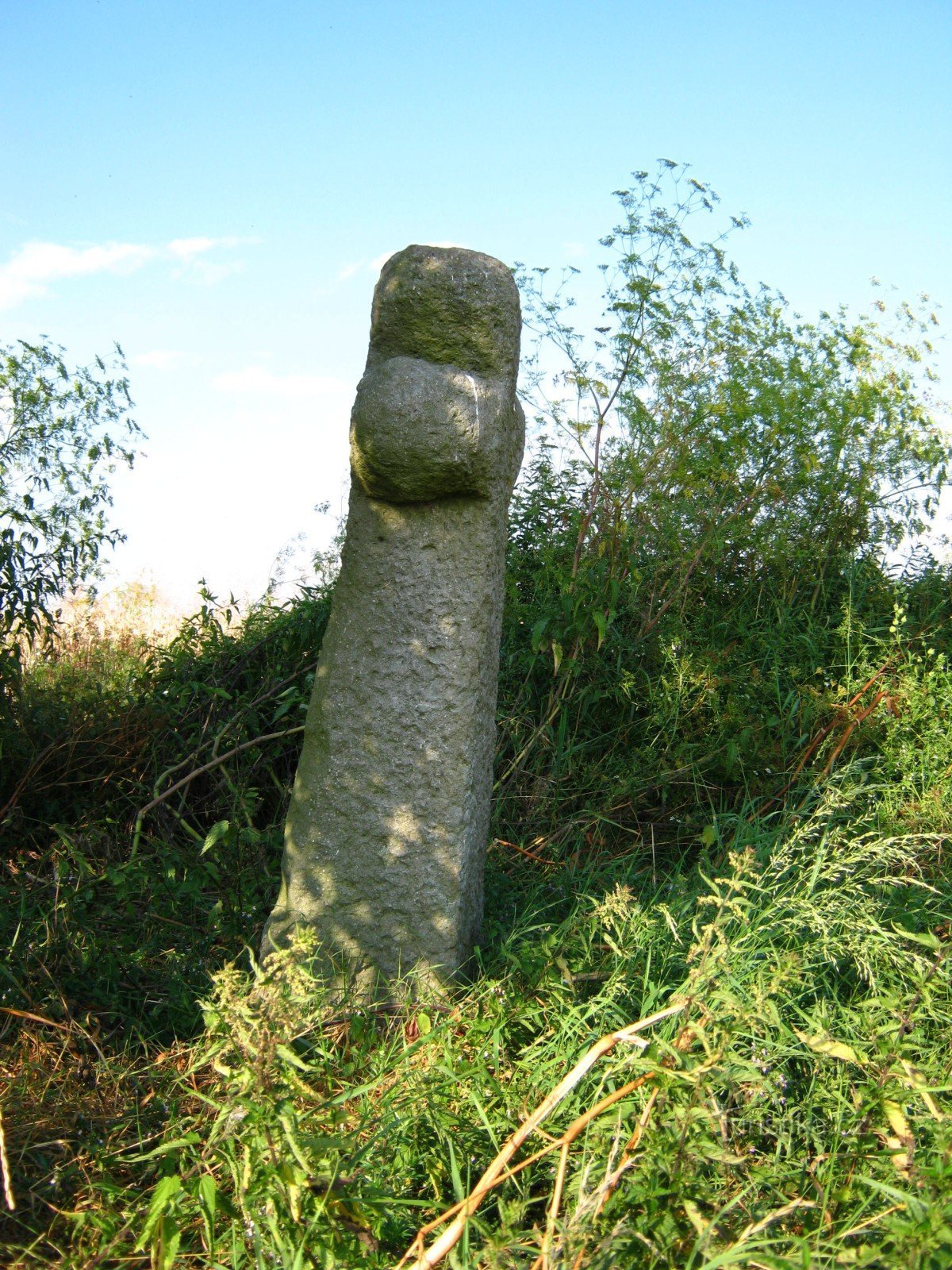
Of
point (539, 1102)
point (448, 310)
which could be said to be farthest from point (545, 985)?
point (448, 310)

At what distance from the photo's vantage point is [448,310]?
3.09 meters

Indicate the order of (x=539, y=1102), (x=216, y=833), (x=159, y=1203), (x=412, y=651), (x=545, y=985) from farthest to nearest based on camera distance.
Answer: (x=216, y=833) → (x=412, y=651) → (x=545, y=985) → (x=539, y=1102) → (x=159, y=1203)

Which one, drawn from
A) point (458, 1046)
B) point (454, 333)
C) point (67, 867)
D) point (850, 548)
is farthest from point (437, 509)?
point (850, 548)

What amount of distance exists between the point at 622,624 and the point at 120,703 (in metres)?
2.09

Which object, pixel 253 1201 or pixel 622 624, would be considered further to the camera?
pixel 622 624

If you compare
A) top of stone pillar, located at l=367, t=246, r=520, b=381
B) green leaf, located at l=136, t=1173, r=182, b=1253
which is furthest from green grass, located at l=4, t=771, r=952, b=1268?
top of stone pillar, located at l=367, t=246, r=520, b=381

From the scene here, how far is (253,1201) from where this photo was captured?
76.9 inches

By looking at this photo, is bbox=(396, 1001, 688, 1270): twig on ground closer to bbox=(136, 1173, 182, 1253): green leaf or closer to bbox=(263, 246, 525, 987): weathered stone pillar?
bbox=(136, 1173, 182, 1253): green leaf

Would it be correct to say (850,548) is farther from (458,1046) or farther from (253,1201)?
(253,1201)

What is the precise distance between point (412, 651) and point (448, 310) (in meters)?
0.94

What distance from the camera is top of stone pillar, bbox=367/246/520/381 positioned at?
309 centimetres

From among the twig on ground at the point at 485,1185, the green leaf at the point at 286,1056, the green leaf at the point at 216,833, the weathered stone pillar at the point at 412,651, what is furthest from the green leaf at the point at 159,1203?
the green leaf at the point at 216,833

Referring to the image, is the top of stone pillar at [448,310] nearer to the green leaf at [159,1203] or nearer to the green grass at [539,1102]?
the green grass at [539,1102]

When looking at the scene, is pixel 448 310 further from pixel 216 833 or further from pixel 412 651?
pixel 216 833
